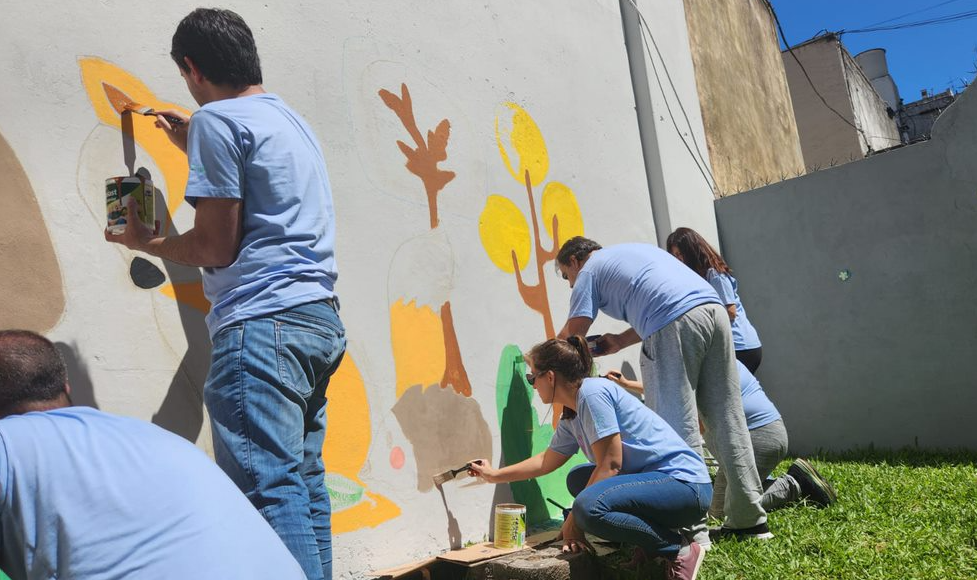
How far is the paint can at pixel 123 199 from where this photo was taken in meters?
1.89

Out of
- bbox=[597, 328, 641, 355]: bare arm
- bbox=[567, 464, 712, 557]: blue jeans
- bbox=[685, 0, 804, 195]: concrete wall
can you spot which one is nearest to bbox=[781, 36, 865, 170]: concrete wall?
bbox=[685, 0, 804, 195]: concrete wall

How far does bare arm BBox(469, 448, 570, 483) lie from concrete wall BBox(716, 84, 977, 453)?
3.17m

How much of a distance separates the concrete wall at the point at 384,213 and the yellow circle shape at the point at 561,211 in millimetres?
18

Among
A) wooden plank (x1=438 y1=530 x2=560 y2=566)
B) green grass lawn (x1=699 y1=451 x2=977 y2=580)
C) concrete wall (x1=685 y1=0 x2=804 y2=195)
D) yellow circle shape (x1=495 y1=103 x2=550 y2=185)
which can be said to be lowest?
green grass lawn (x1=699 y1=451 x2=977 y2=580)

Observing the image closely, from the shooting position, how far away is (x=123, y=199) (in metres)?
1.90

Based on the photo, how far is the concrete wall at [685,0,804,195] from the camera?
21.7ft

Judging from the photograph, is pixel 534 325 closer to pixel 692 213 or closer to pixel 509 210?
pixel 509 210

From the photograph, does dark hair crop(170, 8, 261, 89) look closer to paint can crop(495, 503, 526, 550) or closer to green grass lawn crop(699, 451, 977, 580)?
paint can crop(495, 503, 526, 550)

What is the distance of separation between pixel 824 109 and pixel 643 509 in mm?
11417

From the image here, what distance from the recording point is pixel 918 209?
506 centimetres

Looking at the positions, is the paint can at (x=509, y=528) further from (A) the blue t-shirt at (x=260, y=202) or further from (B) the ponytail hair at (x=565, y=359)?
(A) the blue t-shirt at (x=260, y=202)

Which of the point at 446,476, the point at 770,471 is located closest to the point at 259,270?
the point at 446,476

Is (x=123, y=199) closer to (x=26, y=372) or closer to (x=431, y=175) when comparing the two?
(x=26, y=372)

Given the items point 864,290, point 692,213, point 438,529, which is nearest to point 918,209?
point 864,290
